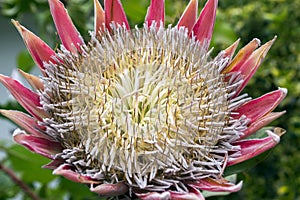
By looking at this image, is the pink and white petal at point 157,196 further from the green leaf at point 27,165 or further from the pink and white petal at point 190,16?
the green leaf at point 27,165

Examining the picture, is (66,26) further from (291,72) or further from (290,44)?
(290,44)

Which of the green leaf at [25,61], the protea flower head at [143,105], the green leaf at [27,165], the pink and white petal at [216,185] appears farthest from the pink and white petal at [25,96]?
the green leaf at [25,61]

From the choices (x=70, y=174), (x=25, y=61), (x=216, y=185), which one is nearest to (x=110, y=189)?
(x=70, y=174)

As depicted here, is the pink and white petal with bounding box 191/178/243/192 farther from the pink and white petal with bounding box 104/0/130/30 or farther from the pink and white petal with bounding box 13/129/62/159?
the pink and white petal with bounding box 104/0/130/30

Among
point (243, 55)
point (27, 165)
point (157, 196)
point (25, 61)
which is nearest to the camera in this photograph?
point (157, 196)

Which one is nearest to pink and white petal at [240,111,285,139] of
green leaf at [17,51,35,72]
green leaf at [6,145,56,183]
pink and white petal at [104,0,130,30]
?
pink and white petal at [104,0,130,30]

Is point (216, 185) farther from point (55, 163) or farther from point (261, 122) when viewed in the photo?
point (55, 163)
